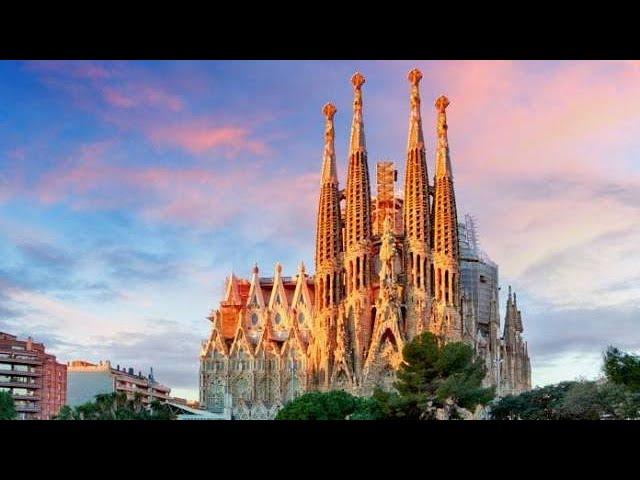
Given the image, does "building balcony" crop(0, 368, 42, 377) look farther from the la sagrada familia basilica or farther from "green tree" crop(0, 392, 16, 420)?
"green tree" crop(0, 392, 16, 420)

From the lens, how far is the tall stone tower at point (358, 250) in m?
39.5

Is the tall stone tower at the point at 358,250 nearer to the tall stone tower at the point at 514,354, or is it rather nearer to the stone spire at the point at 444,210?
the stone spire at the point at 444,210

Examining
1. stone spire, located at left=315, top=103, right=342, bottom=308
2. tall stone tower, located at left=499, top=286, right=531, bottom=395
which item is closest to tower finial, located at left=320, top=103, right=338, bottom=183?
stone spire, located at left=315, top=103, right=342, bottom=308

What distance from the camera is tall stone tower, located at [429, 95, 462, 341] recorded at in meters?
38.8

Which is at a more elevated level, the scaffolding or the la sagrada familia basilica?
the scaffolding

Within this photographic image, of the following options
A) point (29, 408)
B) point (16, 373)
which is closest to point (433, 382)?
point (16, 373)

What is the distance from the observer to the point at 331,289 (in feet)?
134

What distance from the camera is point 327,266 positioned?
134 ft

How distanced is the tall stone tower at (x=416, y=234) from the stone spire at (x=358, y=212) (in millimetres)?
1539

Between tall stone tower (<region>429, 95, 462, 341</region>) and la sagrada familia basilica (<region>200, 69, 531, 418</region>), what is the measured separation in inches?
1.8

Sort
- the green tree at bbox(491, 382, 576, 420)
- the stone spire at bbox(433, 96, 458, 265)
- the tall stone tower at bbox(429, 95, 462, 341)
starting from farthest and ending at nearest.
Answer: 1. the stone spire at bbox(433, 96, 458, 265)
2. the tall stone tower at bbox(429, 95, 462, 341)
3. the green tree at bbox(491, 382, 576, 420)

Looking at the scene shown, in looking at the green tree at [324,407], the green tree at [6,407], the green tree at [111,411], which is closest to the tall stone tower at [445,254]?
the green tree at [324,407]
